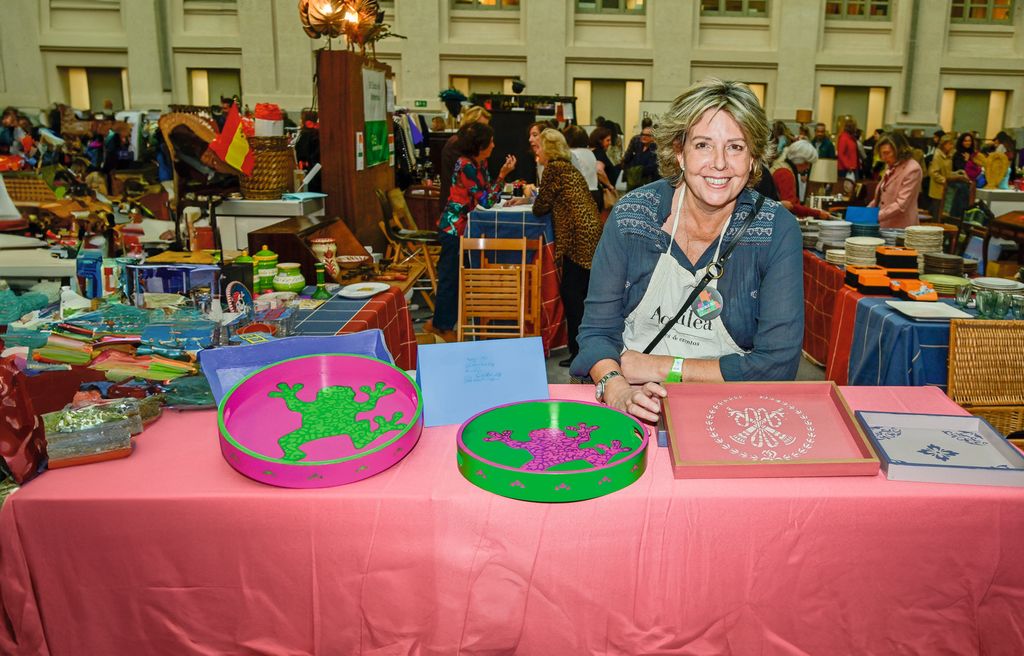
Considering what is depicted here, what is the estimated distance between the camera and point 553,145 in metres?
5.19

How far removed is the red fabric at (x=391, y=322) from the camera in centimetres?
309

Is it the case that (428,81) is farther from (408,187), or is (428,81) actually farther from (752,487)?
(752,487)

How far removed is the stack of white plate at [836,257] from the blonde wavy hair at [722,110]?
310cm

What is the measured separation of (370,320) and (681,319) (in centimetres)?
158

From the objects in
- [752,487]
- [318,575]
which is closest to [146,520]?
[318,575]

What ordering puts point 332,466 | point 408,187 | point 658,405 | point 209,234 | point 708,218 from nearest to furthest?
point 332,466
point 658,405
point 708,218
point 209,234
point 408,187

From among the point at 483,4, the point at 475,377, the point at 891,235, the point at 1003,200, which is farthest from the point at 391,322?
the point at 483,4

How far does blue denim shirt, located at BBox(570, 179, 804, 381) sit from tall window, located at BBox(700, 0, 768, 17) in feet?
61.5

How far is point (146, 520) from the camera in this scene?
1.42 metres

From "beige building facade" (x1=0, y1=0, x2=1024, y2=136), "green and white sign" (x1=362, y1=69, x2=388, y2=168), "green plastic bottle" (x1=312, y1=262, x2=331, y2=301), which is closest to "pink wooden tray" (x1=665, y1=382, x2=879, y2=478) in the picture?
"green plastic bottle" (x1=312, y1=262, x2=331, y2=301)

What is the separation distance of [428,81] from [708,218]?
17.2 metres

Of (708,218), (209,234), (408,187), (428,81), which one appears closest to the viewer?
(708,218)

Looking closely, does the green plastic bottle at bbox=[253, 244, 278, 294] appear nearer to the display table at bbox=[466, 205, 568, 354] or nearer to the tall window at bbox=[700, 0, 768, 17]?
the display table at bbox=[466, 205, 568, 354]

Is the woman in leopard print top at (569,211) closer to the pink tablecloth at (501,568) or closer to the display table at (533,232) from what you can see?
the display table at (533,232)
